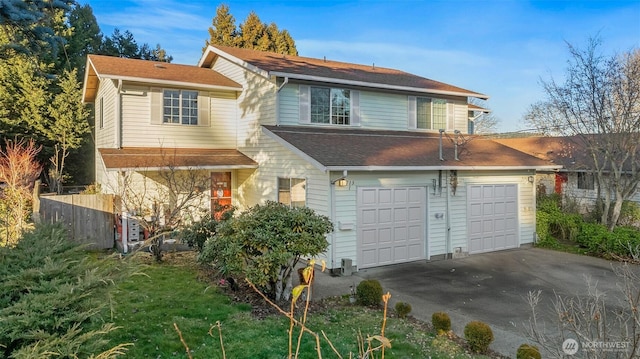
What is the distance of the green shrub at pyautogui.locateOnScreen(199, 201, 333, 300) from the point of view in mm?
7164

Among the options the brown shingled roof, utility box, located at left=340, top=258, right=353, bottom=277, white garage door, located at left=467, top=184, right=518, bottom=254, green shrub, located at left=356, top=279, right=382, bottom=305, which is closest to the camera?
green shrub, located at left=356, top=279, right=382, bottom=305

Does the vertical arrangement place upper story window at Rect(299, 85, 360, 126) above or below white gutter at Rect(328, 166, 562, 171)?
above

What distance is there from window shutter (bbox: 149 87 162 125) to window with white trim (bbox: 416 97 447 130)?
361 inches

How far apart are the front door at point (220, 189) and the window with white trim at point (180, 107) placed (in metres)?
2.04

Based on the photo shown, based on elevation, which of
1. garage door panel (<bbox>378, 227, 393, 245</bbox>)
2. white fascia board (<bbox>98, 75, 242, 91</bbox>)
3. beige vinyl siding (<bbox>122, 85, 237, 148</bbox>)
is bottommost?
garage door panel (<bbox>378, 227, 393, 245</bbox>)

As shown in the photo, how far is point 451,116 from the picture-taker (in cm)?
1661

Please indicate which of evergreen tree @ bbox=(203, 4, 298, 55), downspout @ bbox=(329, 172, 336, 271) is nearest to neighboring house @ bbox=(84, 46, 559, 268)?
downspout @ bbox=(329, 172, 336, 271)

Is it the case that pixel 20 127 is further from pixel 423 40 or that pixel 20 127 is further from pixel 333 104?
pixel 423 40

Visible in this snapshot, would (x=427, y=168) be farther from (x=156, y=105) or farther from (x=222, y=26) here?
(x=222, y=26)

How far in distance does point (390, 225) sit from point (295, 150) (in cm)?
320

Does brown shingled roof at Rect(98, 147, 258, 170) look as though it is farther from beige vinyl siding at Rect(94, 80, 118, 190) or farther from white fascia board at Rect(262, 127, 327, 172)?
white fascia board at Rect(262, 127, 327, 172)

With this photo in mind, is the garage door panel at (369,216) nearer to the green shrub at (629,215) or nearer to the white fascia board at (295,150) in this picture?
the white fascia board at (295,150)

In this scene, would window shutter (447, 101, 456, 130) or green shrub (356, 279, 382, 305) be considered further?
window shutter (447, 101, 456, 130)

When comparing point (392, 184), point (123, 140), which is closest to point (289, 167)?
point (392, 184)
